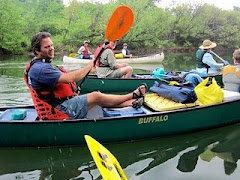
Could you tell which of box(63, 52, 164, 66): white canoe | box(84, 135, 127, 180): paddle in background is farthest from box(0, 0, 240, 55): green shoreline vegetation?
box(84, 135, 127, 180): paddle in background

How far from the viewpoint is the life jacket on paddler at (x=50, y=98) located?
3.47 m

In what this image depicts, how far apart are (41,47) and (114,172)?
6.05 ft

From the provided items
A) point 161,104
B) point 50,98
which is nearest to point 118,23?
point 161,104

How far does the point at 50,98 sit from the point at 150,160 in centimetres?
128

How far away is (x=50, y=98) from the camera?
350 cm

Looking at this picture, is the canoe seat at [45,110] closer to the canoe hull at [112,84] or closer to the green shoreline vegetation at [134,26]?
the canoe hull at [112,84]

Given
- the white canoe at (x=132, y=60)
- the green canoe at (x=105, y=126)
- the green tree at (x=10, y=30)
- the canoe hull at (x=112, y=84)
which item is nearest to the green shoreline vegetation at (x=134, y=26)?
the green tree at (x=10, y=30)

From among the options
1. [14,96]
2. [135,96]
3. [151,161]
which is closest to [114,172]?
[151,161]

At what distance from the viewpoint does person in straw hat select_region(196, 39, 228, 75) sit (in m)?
7.16

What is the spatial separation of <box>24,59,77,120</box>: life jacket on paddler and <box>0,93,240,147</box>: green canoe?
147 millimetres

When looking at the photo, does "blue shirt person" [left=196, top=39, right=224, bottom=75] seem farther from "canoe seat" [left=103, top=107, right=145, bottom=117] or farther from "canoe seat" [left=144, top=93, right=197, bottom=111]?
"canoe seat" [left=103, top=107, right=145, bottom=117]

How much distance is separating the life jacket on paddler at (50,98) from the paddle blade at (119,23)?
90 cm

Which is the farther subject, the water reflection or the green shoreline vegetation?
the green shoreline vegetation

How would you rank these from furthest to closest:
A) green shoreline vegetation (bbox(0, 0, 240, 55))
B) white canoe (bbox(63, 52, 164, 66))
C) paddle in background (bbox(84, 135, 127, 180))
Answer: green shoreline vegetation (bbox(0, 0, 240, 55)) < white canoe (bbox(63, 52, 164, 66)) < paddle in background (bbox(84, 135, 127, 180))
